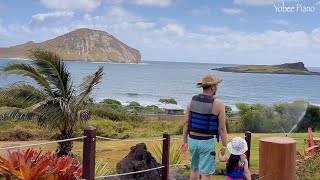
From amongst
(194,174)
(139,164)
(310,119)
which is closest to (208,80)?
(194,174)

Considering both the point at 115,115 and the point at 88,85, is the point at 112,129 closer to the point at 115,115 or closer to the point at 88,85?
the point at 115,115

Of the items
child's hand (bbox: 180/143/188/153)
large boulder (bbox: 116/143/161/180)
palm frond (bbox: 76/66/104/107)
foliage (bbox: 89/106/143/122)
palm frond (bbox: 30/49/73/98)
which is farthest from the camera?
foliage (bbox: 89/106/143/122)

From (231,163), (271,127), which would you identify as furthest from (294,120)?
(231,163)

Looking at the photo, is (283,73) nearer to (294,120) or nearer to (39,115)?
(294,120)

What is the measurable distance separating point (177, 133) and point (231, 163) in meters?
21.0

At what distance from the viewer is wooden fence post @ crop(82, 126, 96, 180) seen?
4.80 meters

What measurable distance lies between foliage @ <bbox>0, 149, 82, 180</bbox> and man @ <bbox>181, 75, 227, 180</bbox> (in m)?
1.37

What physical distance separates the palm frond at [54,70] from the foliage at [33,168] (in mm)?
5677

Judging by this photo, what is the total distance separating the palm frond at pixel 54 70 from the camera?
417 inches

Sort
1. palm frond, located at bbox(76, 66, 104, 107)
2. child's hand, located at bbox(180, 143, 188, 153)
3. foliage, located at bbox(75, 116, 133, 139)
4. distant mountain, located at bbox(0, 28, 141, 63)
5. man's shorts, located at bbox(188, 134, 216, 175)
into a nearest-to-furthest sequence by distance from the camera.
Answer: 1. man's shorts, located at bbox(188, 134, 216, 175)
2. child's hand, located at bbox(180, 143, 188, 153)
3. palm frond, located at bbox(76, 66, 104, 107)
4. foliage, located at bbox(75, 116, 133, 139)
5. distant mountain, located at bbox(0, 28, 141, 63)

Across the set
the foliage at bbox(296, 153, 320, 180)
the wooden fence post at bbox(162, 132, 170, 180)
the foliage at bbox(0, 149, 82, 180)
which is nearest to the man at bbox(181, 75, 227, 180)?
the wooden fence post at bbox(162, 132, 170, 180)

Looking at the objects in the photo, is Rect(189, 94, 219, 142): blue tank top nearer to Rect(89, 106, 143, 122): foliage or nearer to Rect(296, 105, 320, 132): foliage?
Rect(296, 105, 320, 132): foliage

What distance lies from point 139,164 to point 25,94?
16.7 feet

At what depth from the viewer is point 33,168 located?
4.68m
